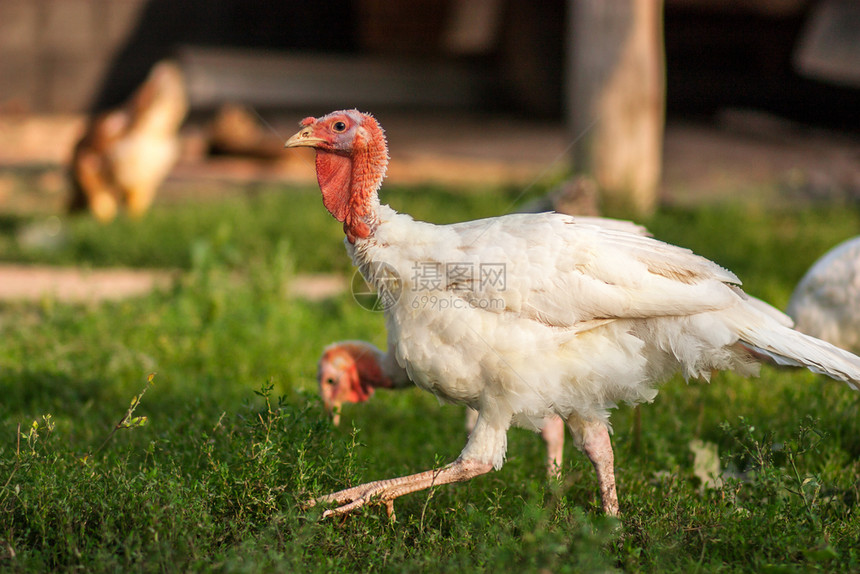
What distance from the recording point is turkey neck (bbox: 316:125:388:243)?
311 centimetres

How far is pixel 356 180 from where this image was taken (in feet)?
10.2

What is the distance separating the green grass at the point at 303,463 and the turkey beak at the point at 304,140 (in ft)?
3.12

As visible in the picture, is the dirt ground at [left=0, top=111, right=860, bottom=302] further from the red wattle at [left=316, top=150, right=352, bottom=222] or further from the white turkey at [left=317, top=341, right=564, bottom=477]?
the red wattle at [left=316, top=150, right=352, bottom=222]

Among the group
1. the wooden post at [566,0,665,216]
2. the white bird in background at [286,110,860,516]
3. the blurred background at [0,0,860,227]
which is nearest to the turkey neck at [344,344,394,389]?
the white bird in background at [286,110,860,516]

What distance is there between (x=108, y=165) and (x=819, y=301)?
6.45 m

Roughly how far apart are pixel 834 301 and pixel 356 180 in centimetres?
248

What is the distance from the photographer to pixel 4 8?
10516 millimetres

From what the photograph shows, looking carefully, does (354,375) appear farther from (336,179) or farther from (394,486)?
(336,179)

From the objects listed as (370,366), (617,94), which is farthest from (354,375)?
(617,94)

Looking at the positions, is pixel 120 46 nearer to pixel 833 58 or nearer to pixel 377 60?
pixel 377 60

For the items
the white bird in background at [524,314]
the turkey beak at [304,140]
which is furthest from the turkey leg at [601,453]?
the turkey beak at [304,140]

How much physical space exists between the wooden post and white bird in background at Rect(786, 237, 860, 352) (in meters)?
3.16

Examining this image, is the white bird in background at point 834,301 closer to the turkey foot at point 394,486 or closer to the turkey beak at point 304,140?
the turkey foot at point 394,486

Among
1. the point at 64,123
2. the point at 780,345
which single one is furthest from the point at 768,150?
the point at 64,123
